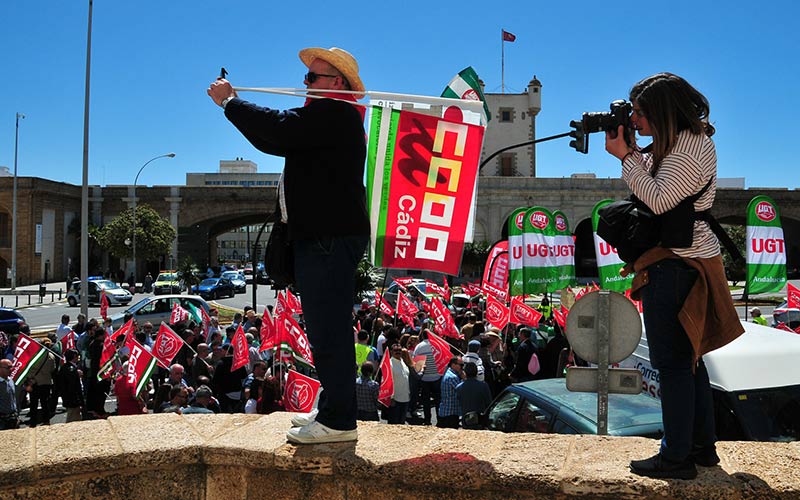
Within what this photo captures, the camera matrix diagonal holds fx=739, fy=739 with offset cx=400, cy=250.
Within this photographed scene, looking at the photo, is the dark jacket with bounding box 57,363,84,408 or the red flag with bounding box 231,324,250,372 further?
the red flag with bounding box 231,324,250,372

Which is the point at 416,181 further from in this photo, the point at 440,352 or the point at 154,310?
the point at 154,310

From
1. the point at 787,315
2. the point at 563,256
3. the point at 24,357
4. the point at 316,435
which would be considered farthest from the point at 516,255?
the point at 316,435

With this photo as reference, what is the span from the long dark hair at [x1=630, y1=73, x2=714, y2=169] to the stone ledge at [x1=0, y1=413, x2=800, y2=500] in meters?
1.17

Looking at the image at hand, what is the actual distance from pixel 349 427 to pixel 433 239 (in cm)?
145

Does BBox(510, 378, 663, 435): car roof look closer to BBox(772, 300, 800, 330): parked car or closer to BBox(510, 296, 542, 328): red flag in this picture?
BBox(510, 296, 542, 328): red flag

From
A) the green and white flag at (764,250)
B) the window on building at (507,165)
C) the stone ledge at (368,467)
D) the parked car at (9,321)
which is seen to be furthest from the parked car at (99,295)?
the window on building at (507,165)

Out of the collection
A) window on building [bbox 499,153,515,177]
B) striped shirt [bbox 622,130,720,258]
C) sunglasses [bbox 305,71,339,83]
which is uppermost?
window on building [bbox 499,153,515,177]

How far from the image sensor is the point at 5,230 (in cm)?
5538

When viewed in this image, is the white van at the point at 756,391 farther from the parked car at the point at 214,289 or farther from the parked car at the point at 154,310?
the parked car at the point at 214,289

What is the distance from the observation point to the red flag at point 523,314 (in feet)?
50.1

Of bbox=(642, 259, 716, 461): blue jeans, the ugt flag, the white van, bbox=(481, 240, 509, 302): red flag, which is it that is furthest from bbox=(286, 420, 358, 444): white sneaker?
bbox=(481, 240, 509, 302): red flag

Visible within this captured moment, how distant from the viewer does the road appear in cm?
2973

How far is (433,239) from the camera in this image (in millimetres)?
4297

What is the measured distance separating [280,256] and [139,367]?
859 centimetres
